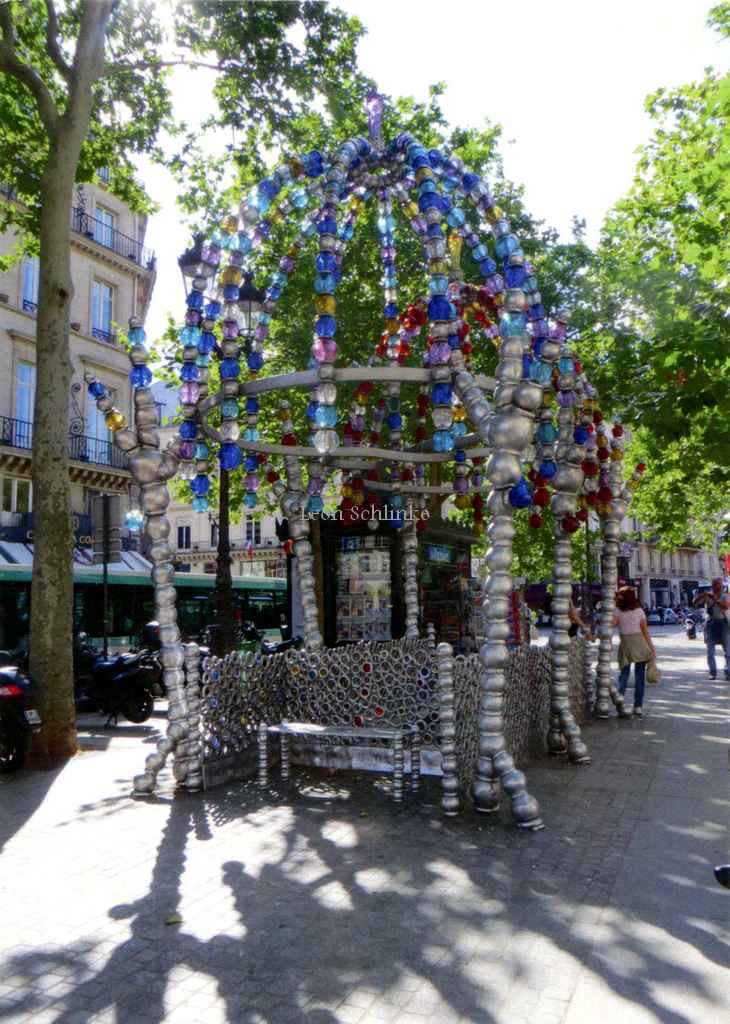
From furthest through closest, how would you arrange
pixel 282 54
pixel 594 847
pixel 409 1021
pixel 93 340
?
pixel 93 340
pixel 282 54
pixel 594 847
pixel 409 1021

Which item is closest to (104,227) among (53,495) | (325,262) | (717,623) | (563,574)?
(53,495)

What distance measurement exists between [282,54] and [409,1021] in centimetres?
1228

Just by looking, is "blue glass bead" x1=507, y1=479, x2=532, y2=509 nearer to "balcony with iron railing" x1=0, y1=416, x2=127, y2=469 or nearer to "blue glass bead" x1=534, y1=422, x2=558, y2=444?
"blue glass bead" x1=534, y1=422, x2=558, y2=444

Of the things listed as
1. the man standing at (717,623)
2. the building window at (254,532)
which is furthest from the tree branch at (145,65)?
the building window at (254,532)

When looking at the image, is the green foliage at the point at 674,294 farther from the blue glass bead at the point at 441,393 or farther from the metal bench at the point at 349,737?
the metal bench at the point at 349,737

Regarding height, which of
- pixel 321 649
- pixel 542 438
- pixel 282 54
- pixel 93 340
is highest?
pixel 93 340

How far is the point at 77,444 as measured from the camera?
2889 centimetres

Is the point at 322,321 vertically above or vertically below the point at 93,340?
below

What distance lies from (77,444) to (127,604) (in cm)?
909

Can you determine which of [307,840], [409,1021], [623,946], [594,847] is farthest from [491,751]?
[409,1021]

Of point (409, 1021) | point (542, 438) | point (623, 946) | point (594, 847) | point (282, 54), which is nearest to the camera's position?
point (409, 1021)

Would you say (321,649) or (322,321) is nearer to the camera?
(322,321)

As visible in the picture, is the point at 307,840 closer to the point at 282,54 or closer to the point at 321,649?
the point at 321,649

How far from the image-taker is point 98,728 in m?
12.2
